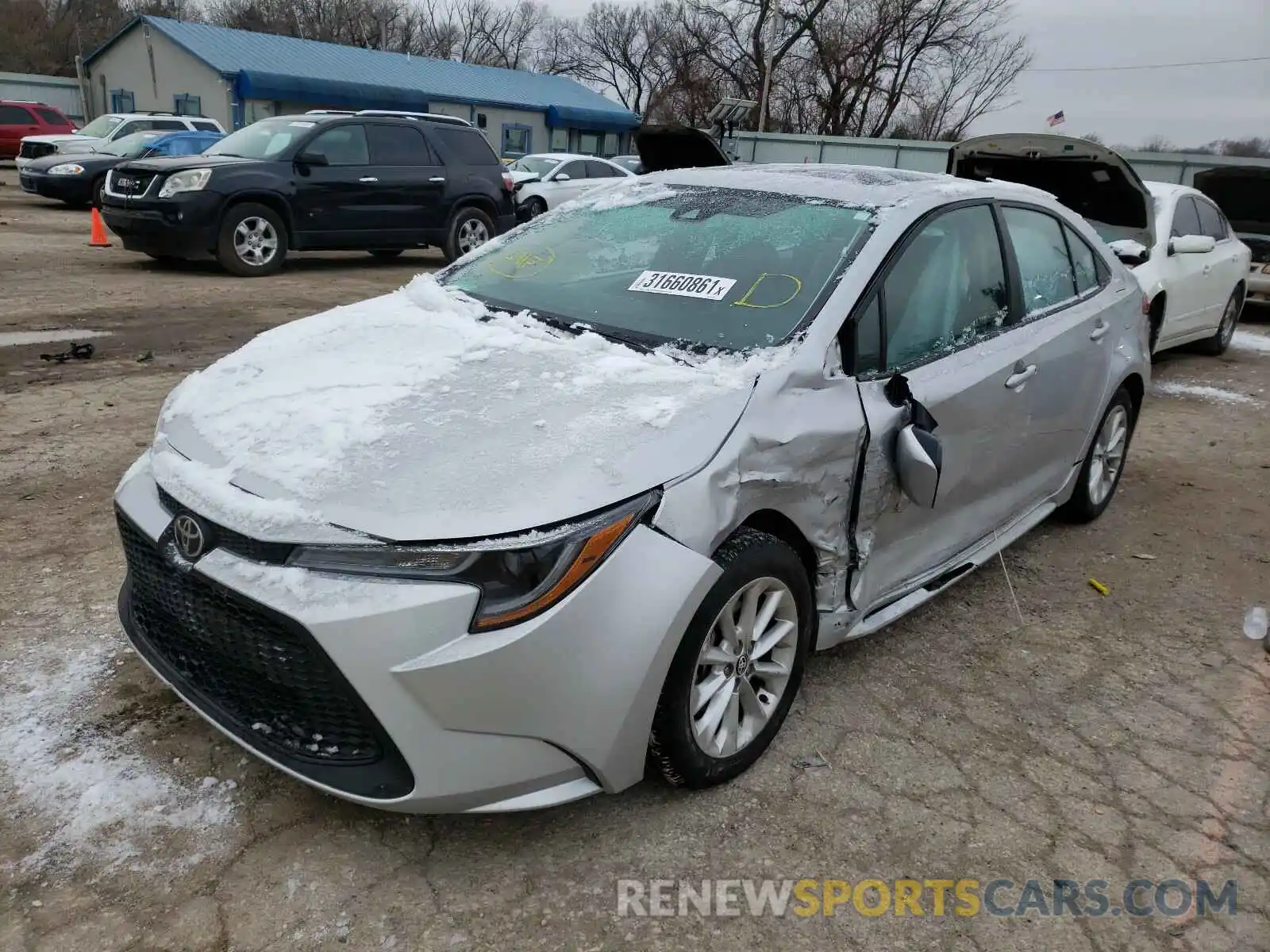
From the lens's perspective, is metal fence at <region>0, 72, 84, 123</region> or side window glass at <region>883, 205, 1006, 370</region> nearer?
side window glass at <region>883, 205, 1006, 370</region>

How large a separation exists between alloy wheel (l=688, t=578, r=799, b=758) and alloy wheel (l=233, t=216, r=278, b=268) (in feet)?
30.9

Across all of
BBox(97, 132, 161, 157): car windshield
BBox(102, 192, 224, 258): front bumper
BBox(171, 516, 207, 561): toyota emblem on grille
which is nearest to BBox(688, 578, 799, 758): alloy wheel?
BBox(171, 516, 207, 561): toyota emblem on grille

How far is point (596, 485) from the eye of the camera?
2.19 meters

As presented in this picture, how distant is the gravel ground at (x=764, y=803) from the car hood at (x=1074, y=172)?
10.9ft

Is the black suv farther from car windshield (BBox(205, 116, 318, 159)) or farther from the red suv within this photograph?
the red suv

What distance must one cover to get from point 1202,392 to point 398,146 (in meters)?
8.89

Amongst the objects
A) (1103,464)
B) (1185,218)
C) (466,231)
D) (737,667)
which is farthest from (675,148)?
(737,667)

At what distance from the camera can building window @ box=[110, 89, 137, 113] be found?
37.1 meters

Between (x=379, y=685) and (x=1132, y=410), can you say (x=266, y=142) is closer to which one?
(x=1132, y=410)

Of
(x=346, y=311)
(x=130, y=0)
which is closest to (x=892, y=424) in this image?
(x=346, y=311)

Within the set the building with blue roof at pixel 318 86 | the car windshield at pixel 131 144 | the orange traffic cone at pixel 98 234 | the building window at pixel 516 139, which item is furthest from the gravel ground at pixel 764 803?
Answer: the building window at pixel 516 139

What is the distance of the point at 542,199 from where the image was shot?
16344 mm

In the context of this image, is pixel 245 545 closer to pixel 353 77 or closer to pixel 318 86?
A: pixel 318 86

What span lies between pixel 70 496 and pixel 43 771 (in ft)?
7.09
